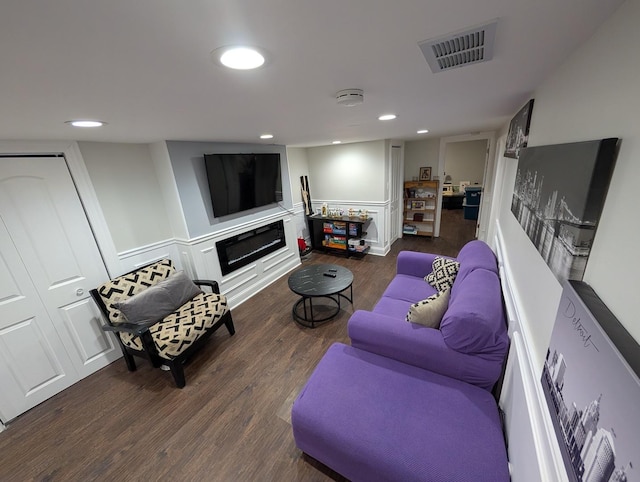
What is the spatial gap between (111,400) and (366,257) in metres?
3.74

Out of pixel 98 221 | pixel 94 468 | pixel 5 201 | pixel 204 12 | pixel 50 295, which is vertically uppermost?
pixel 204 12

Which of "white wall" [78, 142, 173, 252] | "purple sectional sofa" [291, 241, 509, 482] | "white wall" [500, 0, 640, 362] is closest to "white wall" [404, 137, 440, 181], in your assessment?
"purple sectional sofa" [291, 241, 509, 482]

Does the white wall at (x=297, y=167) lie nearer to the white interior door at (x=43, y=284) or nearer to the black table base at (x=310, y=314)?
the black table base at (x=310, y=314)

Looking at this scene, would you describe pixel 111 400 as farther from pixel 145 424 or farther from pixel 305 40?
pixel 305 40

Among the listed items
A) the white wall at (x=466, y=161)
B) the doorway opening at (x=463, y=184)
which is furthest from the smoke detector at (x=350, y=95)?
the white wall at (x=466, y=161)

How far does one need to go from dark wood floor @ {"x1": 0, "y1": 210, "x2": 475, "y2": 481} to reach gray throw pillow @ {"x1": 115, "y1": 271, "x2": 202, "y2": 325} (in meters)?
0.53

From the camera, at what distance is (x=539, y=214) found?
40.8 inches

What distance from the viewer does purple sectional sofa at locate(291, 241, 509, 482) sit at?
1108mm

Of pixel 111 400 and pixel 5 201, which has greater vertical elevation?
pixel 5 201

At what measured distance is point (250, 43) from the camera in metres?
0.64

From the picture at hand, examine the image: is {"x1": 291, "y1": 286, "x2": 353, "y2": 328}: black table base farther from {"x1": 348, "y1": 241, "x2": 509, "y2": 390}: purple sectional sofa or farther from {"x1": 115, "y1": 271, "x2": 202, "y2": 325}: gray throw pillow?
{"x1": 115, "y1": 271, "x2": 202, "y2": 325}: gray throw pillow

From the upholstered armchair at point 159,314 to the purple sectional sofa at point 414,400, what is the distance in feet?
4.04

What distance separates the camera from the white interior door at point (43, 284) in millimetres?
1845

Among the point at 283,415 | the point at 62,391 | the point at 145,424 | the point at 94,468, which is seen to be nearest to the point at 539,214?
the point at 283,415
